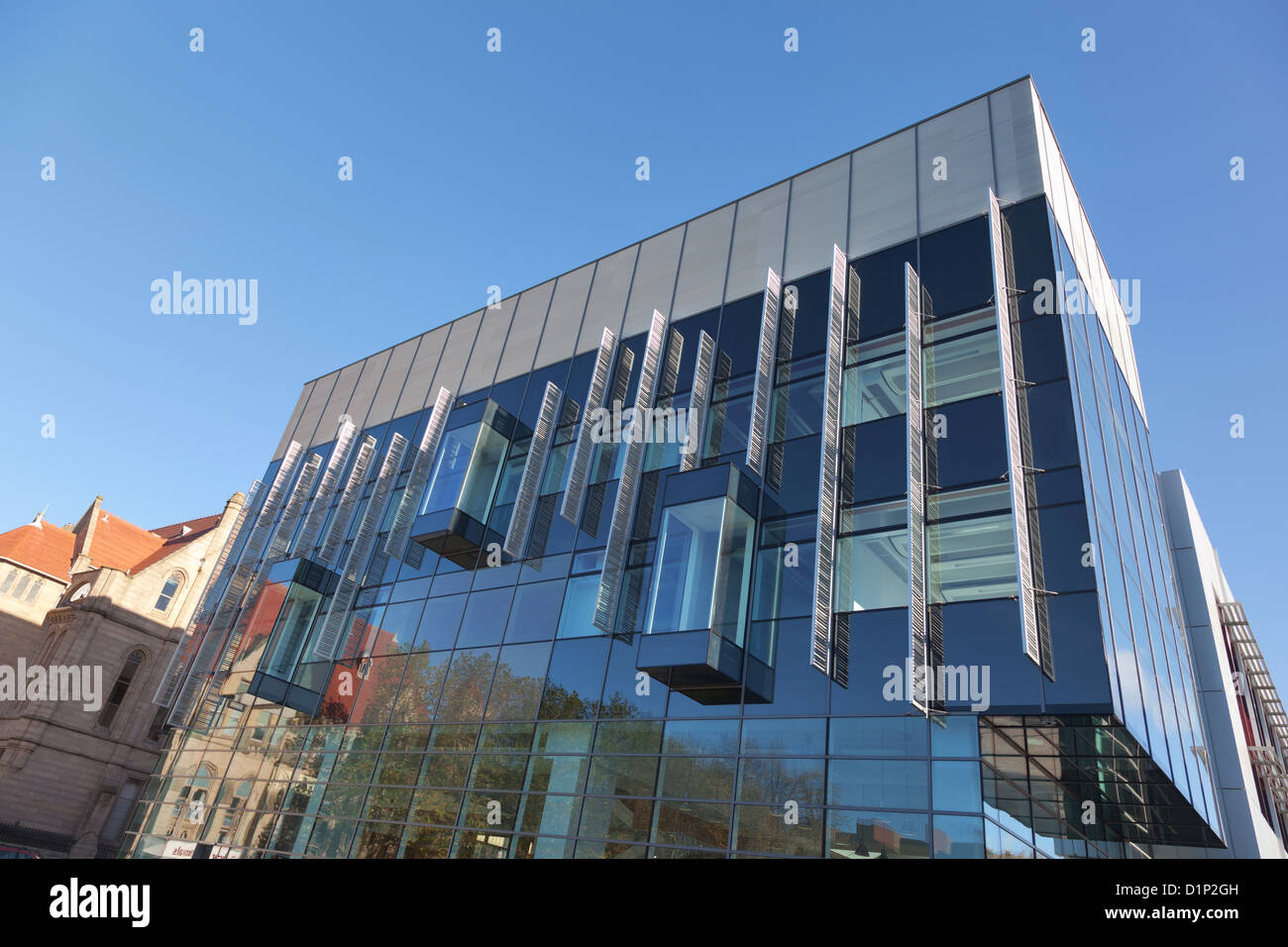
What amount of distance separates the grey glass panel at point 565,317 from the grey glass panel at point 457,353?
140 inches

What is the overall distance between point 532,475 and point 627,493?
12.0 feet

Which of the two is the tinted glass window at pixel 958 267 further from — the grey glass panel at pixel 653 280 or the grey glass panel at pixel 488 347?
the grey glass panel at pixel 488 347

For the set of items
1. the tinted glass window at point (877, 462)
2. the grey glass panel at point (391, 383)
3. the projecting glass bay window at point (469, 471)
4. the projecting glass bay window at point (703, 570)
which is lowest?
the projecting glass bay window at point (703, 570)

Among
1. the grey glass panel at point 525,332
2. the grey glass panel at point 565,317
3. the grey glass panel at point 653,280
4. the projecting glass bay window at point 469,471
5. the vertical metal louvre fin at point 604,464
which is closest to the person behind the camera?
the vertical metal louvre fin at point 604,464

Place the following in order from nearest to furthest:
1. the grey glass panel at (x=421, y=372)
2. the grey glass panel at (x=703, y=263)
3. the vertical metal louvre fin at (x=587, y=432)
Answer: the vertical metal louvre fin at (x=587, y=432), the grey glass panel at (x=703, y=263), the grey glass panel at (x=421, y=372)

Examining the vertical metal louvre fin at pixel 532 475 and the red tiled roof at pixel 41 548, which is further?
the red tiled roof at pixel 41 548

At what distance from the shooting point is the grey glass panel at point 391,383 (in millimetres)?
28578

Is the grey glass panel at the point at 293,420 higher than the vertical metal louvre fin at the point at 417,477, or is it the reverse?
the grey glass panel at the point at 293,420

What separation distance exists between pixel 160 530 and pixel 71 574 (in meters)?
15.4

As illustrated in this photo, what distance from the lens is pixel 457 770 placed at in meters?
18.0

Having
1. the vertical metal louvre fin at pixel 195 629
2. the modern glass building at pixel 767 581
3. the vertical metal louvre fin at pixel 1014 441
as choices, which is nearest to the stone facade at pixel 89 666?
the vertical metal louvre fin at pixel 195 629

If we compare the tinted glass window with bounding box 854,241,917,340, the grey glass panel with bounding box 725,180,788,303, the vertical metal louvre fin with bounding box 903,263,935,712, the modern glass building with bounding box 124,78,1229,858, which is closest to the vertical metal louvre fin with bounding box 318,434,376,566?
the modern glass building with bounding box 124,78,1229,858
